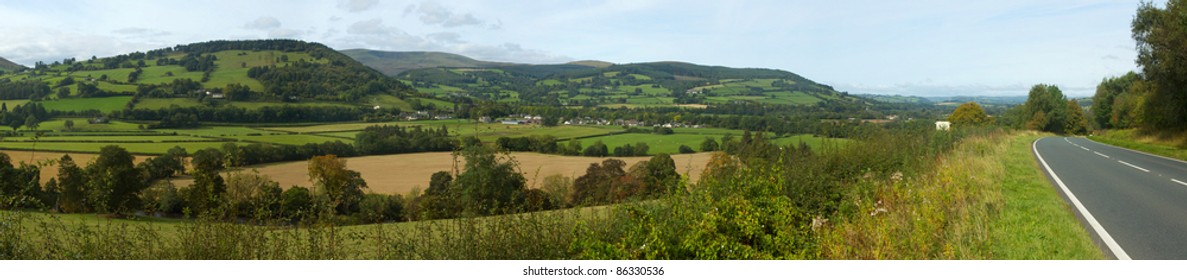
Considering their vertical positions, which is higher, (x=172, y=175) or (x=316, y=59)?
(x=316, y=59)

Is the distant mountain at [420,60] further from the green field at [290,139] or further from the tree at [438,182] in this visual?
the tree at [438,182]

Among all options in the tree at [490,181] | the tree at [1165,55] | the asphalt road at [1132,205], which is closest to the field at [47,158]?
the tree at [490,181]

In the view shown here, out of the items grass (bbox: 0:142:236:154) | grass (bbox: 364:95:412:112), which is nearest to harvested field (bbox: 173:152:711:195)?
grass (bbox: 0:142:236:154)

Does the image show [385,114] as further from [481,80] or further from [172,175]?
[481,80]

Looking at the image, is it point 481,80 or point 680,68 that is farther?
point 680,68

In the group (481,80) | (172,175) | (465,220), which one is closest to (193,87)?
(172,175)
